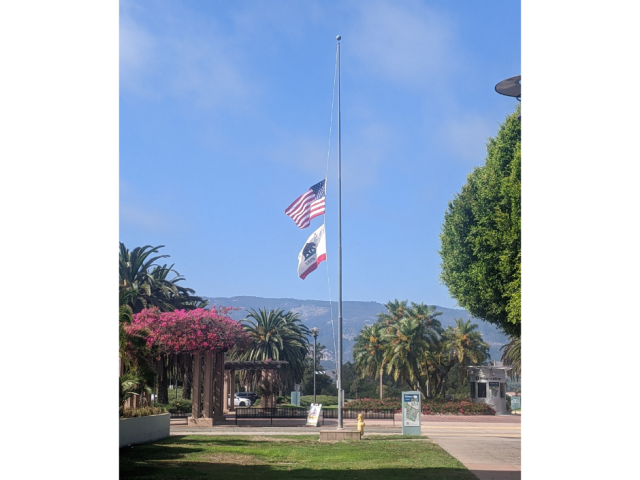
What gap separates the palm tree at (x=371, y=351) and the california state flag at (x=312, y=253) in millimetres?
33602

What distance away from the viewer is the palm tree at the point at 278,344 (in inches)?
2318

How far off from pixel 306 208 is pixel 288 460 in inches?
356

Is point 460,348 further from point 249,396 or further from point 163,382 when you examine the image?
point 163,382

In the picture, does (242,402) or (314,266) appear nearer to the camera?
(314,266)

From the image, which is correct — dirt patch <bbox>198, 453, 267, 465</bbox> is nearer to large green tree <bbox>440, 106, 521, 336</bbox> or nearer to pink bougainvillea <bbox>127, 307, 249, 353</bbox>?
large green tree <bbox>440, 106, 521, 336</bbox>

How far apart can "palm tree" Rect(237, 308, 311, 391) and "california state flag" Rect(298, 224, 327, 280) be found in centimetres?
3544

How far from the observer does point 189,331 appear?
29047mm

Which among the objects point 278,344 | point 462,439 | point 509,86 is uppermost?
point 509,86

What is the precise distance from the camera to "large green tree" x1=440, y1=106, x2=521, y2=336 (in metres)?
19.1

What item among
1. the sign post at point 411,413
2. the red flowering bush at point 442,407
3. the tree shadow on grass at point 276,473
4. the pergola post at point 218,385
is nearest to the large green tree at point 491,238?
the sign post at point 411,413

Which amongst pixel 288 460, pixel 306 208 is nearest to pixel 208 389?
pixel 306 208

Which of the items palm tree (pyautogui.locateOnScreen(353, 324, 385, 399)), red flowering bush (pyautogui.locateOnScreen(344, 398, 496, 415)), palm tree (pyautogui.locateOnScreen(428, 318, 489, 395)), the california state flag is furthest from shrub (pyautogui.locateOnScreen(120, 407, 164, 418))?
palm tree (pyautogui.locateOnScreen(428, 318, 489, 395))

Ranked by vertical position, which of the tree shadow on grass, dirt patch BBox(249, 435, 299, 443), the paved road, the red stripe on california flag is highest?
the red stripe on california flag
